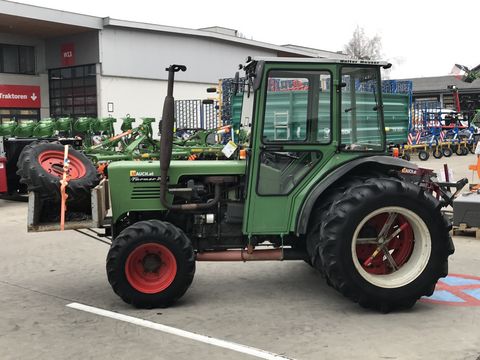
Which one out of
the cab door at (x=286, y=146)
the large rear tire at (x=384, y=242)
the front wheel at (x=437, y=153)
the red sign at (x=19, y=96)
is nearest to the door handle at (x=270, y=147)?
the cab door at (x=286, y=146)

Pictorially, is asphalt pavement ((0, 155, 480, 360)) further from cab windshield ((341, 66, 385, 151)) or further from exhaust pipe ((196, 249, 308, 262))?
cab windshield ((341, 66, 385, 151))

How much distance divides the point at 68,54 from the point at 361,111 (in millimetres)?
24814

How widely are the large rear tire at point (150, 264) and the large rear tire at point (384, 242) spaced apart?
1.26 meters

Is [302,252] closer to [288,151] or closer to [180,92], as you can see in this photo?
[288,151]

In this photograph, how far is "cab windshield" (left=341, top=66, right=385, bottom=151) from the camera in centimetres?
503

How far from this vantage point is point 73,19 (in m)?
24.8

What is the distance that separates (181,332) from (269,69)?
2413 millimetres

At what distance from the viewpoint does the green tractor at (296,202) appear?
477cm

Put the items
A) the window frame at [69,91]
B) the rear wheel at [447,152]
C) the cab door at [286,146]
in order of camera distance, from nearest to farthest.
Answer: the cab door at [286,146] → the rear wheel at [447,152] → the window frame at [69,91]

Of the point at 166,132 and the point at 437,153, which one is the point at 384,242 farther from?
the point at 437,153

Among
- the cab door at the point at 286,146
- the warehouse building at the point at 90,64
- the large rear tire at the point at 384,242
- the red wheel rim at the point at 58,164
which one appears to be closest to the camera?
the large rear tire at the point at 384,242

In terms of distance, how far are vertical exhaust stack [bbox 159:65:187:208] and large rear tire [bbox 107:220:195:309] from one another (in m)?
0.37

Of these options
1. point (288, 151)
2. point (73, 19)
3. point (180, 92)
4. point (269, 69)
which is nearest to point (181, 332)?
point (288, 151)

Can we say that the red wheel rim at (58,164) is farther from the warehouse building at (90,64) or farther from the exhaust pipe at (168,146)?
the warehouse building at (90,64)
